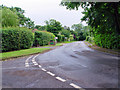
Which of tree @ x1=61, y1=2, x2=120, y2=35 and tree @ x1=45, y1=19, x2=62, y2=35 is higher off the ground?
tree @ x1=45, y1=19, x2=62, y2=35

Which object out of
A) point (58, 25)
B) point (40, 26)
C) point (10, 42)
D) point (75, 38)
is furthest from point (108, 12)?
point (75, 38)

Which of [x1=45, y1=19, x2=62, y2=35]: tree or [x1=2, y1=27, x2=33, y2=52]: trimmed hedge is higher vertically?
[x1=45, y1=19, x2=62, y2=35]: tree

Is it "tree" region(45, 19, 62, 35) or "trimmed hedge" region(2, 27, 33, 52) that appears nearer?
"trimmed hedge" region(2, 27, 33, 52)

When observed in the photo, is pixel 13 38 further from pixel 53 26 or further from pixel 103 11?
pixel 53 26

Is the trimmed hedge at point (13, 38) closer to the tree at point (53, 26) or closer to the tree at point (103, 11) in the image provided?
the tree at point (103, 11)

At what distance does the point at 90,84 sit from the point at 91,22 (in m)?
9.54

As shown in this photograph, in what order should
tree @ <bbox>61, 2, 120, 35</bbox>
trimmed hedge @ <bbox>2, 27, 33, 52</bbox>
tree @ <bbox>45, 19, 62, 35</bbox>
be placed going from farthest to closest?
tree @ <bbox>45, 19, 62, 35</bbox> < trimmed hedge @ <bbox>2, 27, 33, 52</bbox> < tree @ <bbox>61, 2, 120, 35</bbox>

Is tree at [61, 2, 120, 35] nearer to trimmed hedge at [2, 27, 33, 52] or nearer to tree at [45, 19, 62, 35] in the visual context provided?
trimmed hedge at [2, 27, 33, 52]

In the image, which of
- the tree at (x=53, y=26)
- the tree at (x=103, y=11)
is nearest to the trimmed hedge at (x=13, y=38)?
the tree at (x=103, y=11)

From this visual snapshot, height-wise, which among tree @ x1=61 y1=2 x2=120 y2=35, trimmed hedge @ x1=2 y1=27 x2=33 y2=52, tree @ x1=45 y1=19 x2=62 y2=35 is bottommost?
trimmed hedge @ x1=2 y1=27 x2=33 y2=52

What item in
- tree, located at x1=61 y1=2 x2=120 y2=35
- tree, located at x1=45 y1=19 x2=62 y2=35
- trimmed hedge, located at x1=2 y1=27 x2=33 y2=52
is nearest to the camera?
tree, located at x1=61 y1=2 x2=120 y2=35

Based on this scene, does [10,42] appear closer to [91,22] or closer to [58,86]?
[91,22]

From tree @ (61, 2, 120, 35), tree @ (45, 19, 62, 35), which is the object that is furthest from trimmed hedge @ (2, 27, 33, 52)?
tree @ (45, 19, 62, 35)

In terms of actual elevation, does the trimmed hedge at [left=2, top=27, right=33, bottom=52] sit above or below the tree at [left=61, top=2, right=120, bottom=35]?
below
